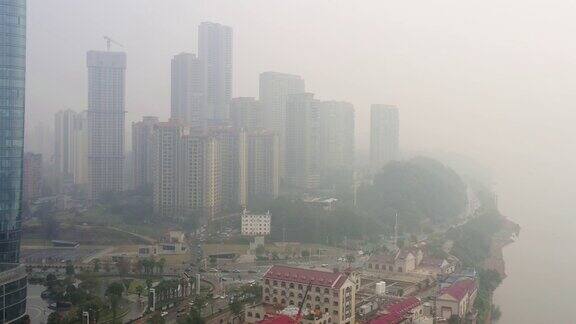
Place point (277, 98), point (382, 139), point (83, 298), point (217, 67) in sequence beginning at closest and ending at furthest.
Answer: point (83, 298)
point (277, 98)
point (382, 139)
point (217, 67)

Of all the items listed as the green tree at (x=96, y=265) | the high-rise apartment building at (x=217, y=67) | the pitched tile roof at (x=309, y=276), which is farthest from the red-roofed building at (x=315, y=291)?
the high-rise apartment building at (x=217, y=67)

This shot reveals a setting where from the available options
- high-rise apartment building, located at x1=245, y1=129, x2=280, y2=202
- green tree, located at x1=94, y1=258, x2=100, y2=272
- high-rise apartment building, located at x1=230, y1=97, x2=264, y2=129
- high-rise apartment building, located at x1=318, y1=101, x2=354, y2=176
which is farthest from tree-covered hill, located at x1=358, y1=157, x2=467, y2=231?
green tree, located at x1=94, y1=258, x2=100, y2=272

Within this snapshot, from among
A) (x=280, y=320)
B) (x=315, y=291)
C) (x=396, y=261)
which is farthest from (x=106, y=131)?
(x=280, y=320)

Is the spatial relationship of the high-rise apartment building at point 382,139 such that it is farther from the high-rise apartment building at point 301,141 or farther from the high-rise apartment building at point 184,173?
the high-rise apartment building at point 184,173

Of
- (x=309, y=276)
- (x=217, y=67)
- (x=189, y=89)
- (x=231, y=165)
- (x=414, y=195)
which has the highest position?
(x=217, y=67)

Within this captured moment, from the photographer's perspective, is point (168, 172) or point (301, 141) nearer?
point (168, 172)

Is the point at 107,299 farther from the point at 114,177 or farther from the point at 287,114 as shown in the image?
the point at 287,114

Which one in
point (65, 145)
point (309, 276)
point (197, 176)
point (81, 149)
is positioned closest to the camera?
point (309, 276)

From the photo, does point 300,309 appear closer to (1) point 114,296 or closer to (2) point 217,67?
(1) point 114,296
